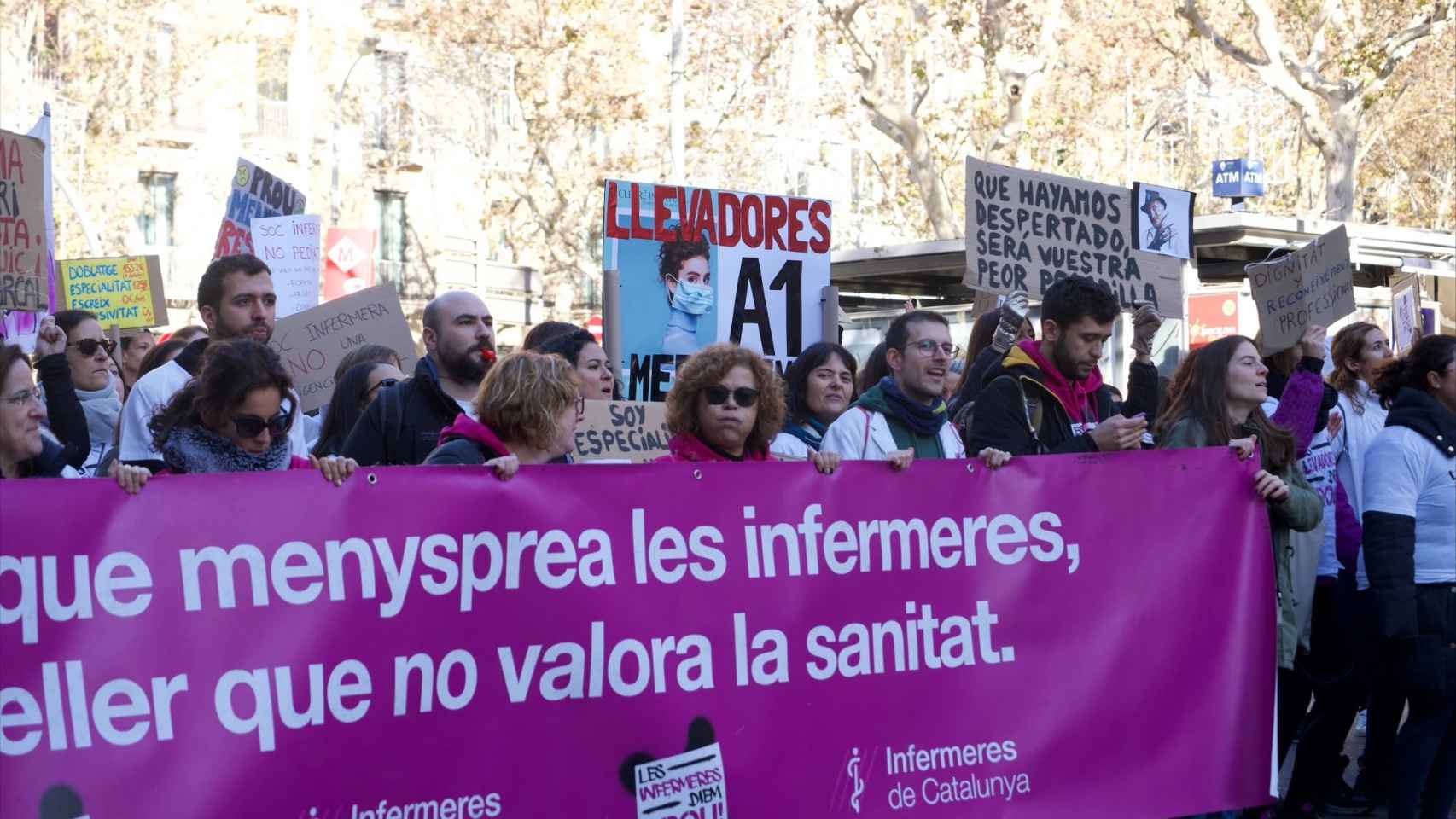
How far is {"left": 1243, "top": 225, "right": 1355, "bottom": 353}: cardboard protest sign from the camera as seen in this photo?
26.5 ft

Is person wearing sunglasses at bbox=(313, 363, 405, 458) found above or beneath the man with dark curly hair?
beneath

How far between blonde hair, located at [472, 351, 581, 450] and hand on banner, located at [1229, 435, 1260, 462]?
2.11 metres

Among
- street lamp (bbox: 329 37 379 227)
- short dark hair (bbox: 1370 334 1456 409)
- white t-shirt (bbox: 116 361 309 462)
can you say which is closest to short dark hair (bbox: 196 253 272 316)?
white t-shirt (bbox: 116 361 309 462)

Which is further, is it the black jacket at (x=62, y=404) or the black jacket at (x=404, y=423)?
the black jacket at (x=62, y=404)

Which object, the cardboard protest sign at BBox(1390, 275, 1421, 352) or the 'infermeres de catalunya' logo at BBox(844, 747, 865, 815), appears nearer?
the 'infermeres de catalunya' logo at BBox(844, 747, 865, 815)

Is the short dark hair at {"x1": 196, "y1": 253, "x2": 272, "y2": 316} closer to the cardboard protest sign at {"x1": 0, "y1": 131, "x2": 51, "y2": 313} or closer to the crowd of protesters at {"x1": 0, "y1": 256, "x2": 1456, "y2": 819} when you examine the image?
the crowd of protesters at {"x1": 0, "y1": 256, "x2": 1456, "y2": 819}

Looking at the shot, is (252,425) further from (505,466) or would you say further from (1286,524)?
(1286,524)

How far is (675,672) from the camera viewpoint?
4.73 metres

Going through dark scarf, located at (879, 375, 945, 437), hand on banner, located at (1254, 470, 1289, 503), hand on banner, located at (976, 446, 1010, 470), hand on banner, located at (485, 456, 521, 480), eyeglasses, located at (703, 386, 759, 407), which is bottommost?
hand on banner, located at (1254, 470, 1289, 503)

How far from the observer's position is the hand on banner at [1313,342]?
7742 millimetres

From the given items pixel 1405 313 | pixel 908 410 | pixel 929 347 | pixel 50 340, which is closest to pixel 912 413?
pixel 908 410

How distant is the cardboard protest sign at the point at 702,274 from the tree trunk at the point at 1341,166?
14120mm

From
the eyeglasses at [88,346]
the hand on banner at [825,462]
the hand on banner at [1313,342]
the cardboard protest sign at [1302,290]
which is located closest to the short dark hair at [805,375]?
the hand on banner at [825,462]

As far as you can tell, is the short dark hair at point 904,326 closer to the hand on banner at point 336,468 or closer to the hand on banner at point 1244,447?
the hand on banner at point 1244,447
